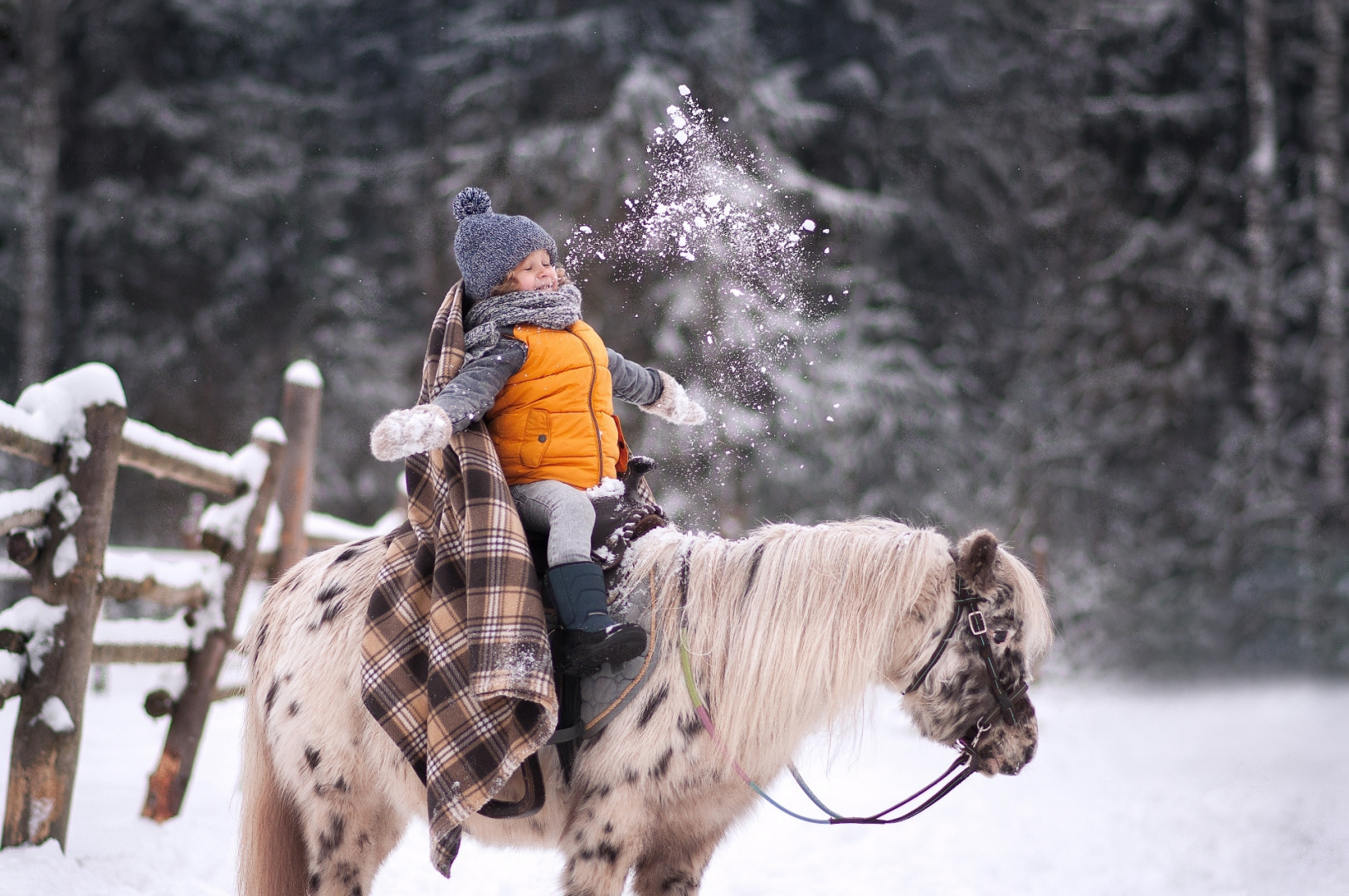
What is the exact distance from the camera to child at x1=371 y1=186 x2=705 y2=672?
267cm

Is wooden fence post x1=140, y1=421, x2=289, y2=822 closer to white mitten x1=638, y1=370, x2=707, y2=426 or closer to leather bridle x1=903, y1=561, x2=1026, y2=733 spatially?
white mitten x1=638, y1=370, x2=707, y2=426

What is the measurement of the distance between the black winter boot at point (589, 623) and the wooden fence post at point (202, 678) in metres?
3.22

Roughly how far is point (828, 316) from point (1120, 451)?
535 centimetres

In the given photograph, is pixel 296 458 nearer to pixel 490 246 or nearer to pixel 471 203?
pixel 471 203

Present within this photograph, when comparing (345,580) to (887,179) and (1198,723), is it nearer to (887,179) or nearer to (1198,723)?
(1198,723)

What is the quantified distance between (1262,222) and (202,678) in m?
13.7

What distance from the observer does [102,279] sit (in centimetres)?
1505

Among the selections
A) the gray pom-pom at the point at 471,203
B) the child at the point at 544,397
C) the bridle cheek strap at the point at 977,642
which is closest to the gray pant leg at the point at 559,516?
the child at the point at 544,397

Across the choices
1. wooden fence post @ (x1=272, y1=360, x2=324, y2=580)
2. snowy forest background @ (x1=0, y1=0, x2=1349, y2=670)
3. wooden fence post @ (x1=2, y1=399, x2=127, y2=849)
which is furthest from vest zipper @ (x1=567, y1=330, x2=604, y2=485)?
snowy forest background @ (x1=0, y1=0, x2=1349, y2=670)

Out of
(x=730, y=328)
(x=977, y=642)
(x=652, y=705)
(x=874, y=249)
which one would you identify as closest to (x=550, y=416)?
(x=652, y=705)

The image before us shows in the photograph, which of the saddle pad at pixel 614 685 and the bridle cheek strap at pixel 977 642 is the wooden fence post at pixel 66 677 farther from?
the bridle cheek strap at pixel 977 642

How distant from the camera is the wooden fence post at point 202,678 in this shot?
4832mm

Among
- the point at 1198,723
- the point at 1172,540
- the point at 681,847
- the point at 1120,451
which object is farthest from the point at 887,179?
the point at 681,847

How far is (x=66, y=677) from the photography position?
395cm
